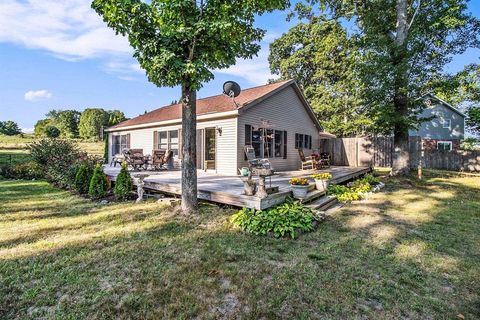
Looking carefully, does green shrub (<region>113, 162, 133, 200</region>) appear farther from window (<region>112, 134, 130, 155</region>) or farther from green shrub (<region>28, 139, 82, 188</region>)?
window (<region>112, 134, 130, 155</region>)

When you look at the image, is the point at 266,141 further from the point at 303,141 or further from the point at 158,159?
the point at 158,159

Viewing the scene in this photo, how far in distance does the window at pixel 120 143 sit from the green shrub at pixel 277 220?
1271 cm

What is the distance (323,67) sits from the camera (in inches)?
831

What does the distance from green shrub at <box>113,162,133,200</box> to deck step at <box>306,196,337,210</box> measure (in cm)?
467

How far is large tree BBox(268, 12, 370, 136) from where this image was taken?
1984cm

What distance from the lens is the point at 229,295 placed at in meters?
2.54

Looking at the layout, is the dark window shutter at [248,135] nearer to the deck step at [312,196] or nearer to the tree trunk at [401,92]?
the deck step at [312,196]

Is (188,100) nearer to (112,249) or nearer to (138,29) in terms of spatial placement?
(138,29)

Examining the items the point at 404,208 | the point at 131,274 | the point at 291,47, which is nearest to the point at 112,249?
the point at 131,274

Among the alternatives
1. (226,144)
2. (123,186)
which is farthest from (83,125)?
(123,186)

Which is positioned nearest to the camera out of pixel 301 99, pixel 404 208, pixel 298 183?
pixel 298 183

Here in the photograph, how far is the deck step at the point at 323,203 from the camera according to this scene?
567 centimetres

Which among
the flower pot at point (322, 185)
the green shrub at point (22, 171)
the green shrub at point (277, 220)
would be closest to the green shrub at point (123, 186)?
the green shrub at point (277, 220)

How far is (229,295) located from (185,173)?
2.95 m
